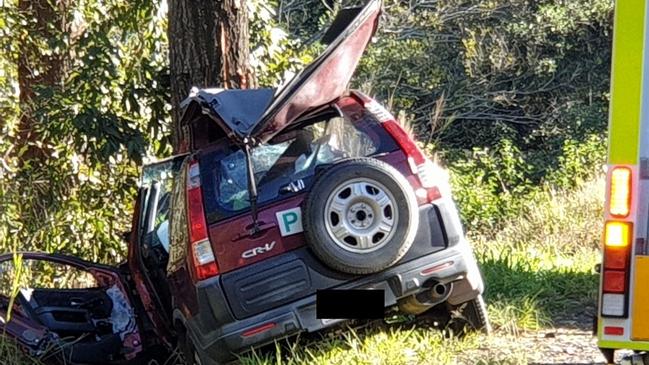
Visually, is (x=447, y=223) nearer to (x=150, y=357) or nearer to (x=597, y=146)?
(x=150, y=357)

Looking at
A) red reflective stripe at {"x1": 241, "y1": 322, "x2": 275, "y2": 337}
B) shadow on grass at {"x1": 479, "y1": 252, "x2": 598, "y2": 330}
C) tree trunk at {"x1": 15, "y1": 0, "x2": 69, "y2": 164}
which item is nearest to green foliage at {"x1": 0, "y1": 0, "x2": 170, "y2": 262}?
tree trunk at {"x1": 15, "y1": 0, "x2": 69, "y2": 164}

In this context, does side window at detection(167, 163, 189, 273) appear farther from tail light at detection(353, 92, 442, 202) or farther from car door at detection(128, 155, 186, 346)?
tail light at detection(353, 92, 442, 202)

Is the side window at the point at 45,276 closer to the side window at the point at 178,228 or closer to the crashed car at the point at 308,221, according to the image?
the side window at the point at 178,228

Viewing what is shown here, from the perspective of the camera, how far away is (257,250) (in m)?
5.68

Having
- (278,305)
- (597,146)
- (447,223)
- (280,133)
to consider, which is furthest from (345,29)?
(597,146)

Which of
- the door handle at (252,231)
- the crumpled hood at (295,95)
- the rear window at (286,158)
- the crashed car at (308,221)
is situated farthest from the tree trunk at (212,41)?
the door handle at (252,231)

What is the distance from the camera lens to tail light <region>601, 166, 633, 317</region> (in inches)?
171

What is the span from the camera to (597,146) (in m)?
20.5

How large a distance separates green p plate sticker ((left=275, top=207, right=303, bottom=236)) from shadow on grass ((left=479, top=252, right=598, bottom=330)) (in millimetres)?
1830

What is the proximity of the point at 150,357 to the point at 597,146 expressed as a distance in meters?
15.1

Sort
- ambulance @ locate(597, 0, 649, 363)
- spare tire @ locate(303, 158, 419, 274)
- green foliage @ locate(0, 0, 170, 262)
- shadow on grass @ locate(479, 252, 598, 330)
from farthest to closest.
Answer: green foliage @ locate(0, 0, 170, 262) < shadow on grass @ locate(479, 252, 598, 330) < spare tire @ locate(303, 158, 419, 274) < ambulance @ locate(597, 0, 649, 363)

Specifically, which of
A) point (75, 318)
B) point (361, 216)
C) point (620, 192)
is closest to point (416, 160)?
point (361, 216)

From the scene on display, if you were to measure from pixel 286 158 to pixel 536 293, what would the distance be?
2.72 m

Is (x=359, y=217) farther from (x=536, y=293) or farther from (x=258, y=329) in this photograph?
(x=536, y=293)
